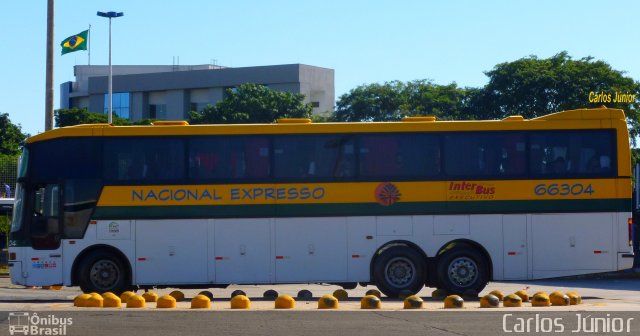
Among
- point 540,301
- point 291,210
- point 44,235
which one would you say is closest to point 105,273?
point 44,235

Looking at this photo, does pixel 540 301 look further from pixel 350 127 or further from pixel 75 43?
pixel 75 43

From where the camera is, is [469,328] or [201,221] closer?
[469,328]

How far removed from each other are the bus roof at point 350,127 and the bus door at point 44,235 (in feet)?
3.76

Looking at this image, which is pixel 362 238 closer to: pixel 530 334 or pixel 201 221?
pixel 201 221

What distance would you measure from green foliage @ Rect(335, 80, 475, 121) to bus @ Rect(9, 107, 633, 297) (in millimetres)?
45455

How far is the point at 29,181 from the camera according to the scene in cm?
1925

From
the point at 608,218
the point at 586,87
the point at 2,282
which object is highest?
the point at 586,87

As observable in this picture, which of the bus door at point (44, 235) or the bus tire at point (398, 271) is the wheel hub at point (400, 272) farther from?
the bus door at point (44, 235)

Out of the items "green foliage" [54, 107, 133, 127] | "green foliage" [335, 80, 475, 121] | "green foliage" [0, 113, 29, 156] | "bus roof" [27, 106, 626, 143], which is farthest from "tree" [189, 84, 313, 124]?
"bus roof" [27, 106, 626, 143]

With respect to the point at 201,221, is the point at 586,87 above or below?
above

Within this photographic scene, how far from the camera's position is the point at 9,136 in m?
69.1

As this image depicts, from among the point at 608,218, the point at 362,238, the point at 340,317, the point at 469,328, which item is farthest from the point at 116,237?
the point at 608,218

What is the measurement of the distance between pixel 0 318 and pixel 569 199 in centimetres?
1142

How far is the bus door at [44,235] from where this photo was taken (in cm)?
1902
